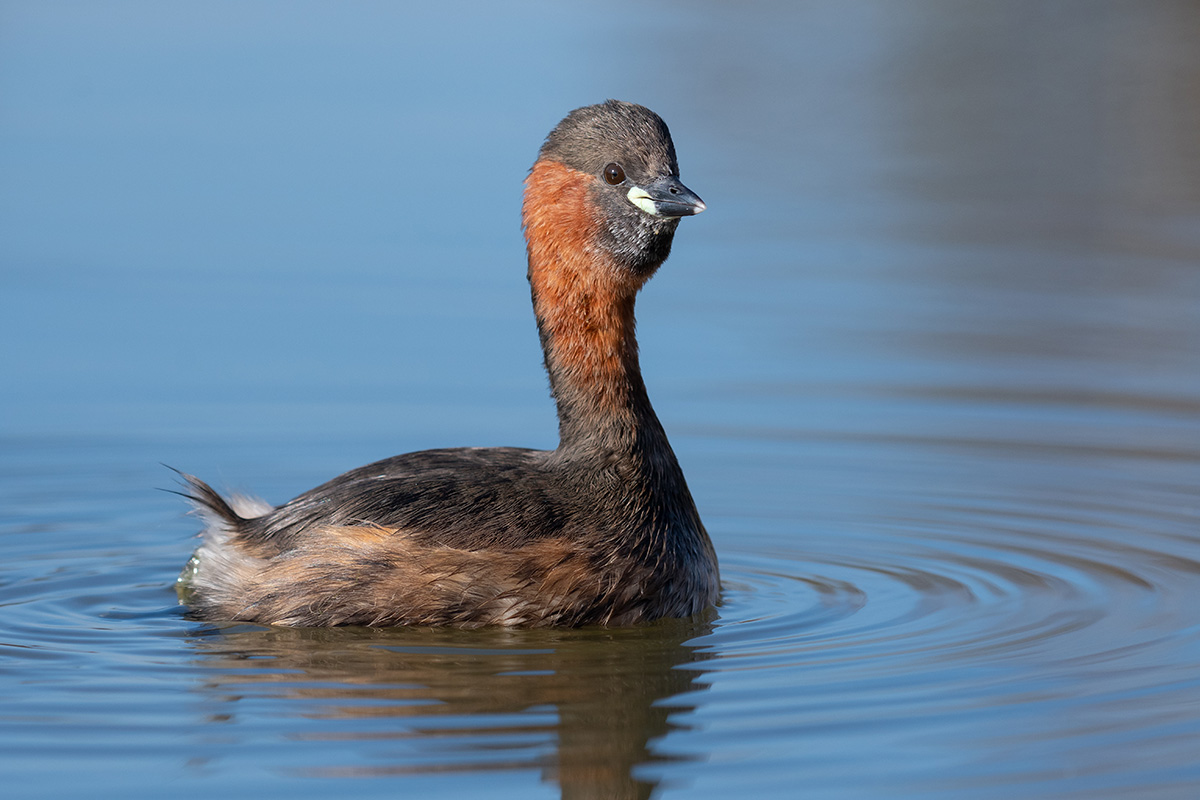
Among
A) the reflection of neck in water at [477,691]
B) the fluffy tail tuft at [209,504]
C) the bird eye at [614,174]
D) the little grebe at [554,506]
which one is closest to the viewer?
the reflection of neck in water at [477,691]

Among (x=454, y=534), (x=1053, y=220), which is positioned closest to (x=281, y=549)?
(x=454, y=534)

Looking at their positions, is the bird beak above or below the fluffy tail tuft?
above

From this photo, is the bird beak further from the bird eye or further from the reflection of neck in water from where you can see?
the reflection of neck in water

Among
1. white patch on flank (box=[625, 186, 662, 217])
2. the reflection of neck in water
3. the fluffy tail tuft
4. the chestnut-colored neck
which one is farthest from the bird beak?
the fluffy tail tuft

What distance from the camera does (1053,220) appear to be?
15.8m

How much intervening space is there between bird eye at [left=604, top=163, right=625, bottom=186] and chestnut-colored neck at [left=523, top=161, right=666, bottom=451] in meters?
0.08

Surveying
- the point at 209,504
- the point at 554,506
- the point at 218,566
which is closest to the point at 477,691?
the point at 554,506

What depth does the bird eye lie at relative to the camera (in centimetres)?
789

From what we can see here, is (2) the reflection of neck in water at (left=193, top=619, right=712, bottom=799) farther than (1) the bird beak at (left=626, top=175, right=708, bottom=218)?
No

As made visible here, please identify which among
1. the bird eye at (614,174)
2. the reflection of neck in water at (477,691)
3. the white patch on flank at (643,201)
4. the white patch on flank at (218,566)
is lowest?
the reflection of neck in water at (477,691)

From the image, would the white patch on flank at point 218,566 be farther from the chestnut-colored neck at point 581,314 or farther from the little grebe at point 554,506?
the chestnut-colored neck at point 581,314

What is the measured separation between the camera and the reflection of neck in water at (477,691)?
6078 mm

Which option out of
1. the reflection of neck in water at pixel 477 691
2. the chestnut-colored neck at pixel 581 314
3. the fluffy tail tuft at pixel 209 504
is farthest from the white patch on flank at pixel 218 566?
the chestnut-colored neck at pixel 581 314

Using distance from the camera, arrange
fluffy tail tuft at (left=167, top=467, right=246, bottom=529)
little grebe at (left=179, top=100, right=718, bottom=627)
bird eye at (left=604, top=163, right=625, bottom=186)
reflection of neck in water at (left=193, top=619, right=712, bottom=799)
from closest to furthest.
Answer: reflection of neck in water at (left=193, top=619, right=712, bottom=799)
little grebe at (left=179, top=100, right=718, bottom=627)
fluffy tail tuft at (left=167, top=467, right=246, bottom=529)
bird eye at (left=604, top=163, right=625, bottom=186)
